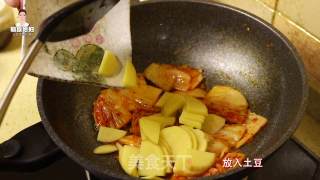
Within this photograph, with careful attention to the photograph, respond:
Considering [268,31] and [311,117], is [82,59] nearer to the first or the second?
[268,31]

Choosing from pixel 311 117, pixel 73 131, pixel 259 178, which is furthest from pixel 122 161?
pixel 311 117

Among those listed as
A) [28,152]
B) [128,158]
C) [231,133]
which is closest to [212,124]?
[231,133]

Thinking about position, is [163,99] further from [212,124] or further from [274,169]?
[274,169]

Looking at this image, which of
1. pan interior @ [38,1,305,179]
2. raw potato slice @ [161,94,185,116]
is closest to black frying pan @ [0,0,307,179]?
pan interior @ [38,1,305,179]

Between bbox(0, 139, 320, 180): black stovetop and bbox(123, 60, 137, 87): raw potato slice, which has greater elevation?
bbox(123, 60, 137, 87): raw potato slice

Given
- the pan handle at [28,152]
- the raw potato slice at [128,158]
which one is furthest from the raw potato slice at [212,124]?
the pan handle at [28,152]

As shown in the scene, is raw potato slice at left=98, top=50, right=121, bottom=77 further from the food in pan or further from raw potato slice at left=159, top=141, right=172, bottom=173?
raw potato slice at left=159, top=141, right=172, bottom=173
